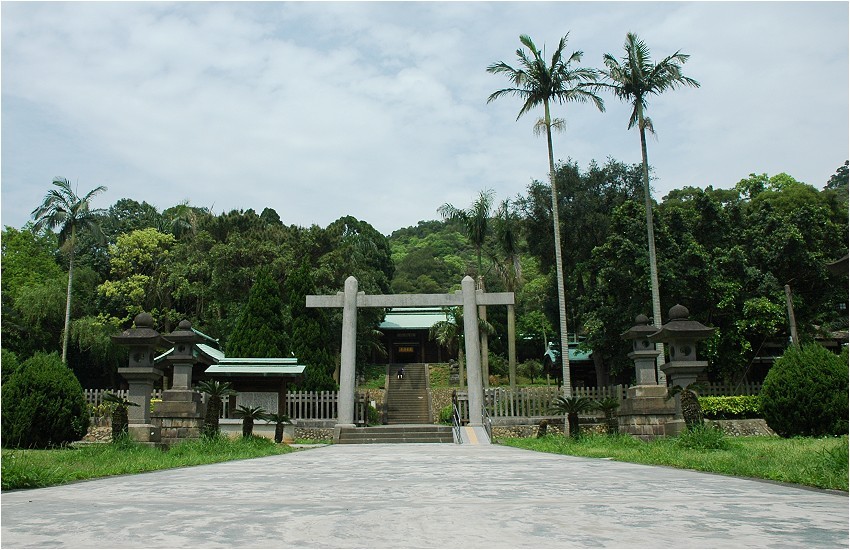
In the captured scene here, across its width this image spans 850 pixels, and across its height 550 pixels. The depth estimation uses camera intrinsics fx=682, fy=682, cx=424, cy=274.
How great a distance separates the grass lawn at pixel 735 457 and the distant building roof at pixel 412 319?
32278 millimetres

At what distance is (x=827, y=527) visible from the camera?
3.83m

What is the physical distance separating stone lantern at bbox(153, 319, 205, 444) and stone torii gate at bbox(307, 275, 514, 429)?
889 cm

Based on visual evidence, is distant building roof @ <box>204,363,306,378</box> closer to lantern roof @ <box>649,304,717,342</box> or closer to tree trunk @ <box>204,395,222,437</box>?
tree trunk @ <box>204,395,222,437</box>

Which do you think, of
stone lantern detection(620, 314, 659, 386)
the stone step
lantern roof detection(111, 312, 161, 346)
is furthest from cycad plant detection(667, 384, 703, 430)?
lantern roof detection(111, 312, 161, 346)

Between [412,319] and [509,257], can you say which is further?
[412,319]

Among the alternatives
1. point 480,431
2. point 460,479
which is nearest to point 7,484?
point 460,479

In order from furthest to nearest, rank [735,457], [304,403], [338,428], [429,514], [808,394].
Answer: [304,403], [338,428], [808,394], [735,457], [429,514]

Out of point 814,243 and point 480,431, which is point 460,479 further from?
point 814,243

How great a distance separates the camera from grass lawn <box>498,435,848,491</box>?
20.5ft

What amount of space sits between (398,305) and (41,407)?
13208 millimetres

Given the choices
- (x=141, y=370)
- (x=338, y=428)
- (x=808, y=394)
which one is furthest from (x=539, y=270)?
(x=141, y=370)

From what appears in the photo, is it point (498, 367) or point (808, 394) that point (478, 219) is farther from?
point (808, 394)

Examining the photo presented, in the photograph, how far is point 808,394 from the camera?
14.3 metres

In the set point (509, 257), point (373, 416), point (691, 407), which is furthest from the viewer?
point (509, 257)
